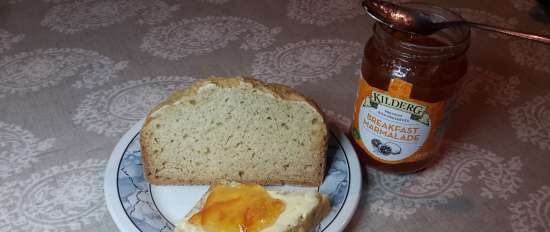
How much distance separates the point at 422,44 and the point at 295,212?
404 millimetres

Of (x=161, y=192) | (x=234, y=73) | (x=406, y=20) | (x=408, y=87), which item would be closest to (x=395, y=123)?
(x=408, y=87)

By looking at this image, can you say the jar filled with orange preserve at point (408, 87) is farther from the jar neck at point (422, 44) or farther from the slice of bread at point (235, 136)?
the slice of bread at point (235, 136)

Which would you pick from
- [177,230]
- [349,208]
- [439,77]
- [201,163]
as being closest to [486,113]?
[439,77]

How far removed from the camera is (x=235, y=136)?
3.44ft

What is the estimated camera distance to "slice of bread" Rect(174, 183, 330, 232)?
0.89 m

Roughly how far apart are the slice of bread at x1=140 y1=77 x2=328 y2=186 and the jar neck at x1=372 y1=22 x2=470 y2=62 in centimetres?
19

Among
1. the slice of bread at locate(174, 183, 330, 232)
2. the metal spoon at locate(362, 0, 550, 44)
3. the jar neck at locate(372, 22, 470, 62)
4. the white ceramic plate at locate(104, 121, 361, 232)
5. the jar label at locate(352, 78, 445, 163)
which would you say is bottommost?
the white ceramic plate at locate(104, 121, 361, 232)

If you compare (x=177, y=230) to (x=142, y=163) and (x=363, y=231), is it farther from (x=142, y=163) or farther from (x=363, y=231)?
(x=363, y=231)

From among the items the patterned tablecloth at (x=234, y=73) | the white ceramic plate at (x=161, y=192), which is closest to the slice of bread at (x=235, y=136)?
the white ceramic plate at (x=161, y=192)

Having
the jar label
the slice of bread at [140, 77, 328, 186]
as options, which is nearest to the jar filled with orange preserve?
the jar label

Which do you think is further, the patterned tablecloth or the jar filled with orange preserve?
the patterned tablecloth

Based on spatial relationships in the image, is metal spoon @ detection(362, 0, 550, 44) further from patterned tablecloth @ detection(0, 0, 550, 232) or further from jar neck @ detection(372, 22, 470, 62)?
patterned tablecloth @ detection(0, 0, 550, 232)

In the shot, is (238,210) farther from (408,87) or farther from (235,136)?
(408,87)

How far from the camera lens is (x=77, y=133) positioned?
1237mm
